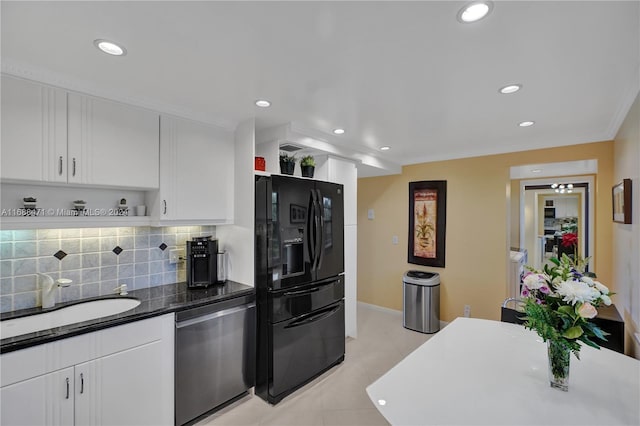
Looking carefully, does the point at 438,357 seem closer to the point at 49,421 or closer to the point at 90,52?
the point at 49,421

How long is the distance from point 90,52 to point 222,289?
1785 mm

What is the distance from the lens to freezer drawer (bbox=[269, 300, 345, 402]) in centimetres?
243

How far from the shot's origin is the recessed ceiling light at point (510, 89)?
1905mm

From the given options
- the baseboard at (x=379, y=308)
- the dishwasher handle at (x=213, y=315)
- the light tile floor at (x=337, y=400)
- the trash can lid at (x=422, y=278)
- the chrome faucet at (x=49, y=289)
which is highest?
the chrome faucet at (x=49, y=289)

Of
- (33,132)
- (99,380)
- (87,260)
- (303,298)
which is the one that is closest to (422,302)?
(303,298)

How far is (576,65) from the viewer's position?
1638mm

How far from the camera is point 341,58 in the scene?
5.17 feet

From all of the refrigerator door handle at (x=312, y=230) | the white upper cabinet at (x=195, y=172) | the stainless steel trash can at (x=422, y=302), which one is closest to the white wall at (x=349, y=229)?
the refrigerator door handle at (x=312, y=230)

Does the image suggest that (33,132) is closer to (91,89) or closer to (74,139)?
(74,139)

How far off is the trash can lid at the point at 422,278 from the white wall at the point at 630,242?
1.72m

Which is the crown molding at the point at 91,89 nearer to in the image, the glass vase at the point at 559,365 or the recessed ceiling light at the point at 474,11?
the recessed ceiling light at the point at 474,11

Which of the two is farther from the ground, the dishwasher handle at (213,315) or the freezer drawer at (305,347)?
the dishwasher handle at (213,315)

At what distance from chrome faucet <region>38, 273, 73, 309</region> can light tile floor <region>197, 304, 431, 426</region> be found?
132 centimetres

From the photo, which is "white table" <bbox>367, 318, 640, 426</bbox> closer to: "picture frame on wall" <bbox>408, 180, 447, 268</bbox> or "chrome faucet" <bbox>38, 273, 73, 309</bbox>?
"chrome faucet" <bbox>38, 273, 73, 309</bbox>
